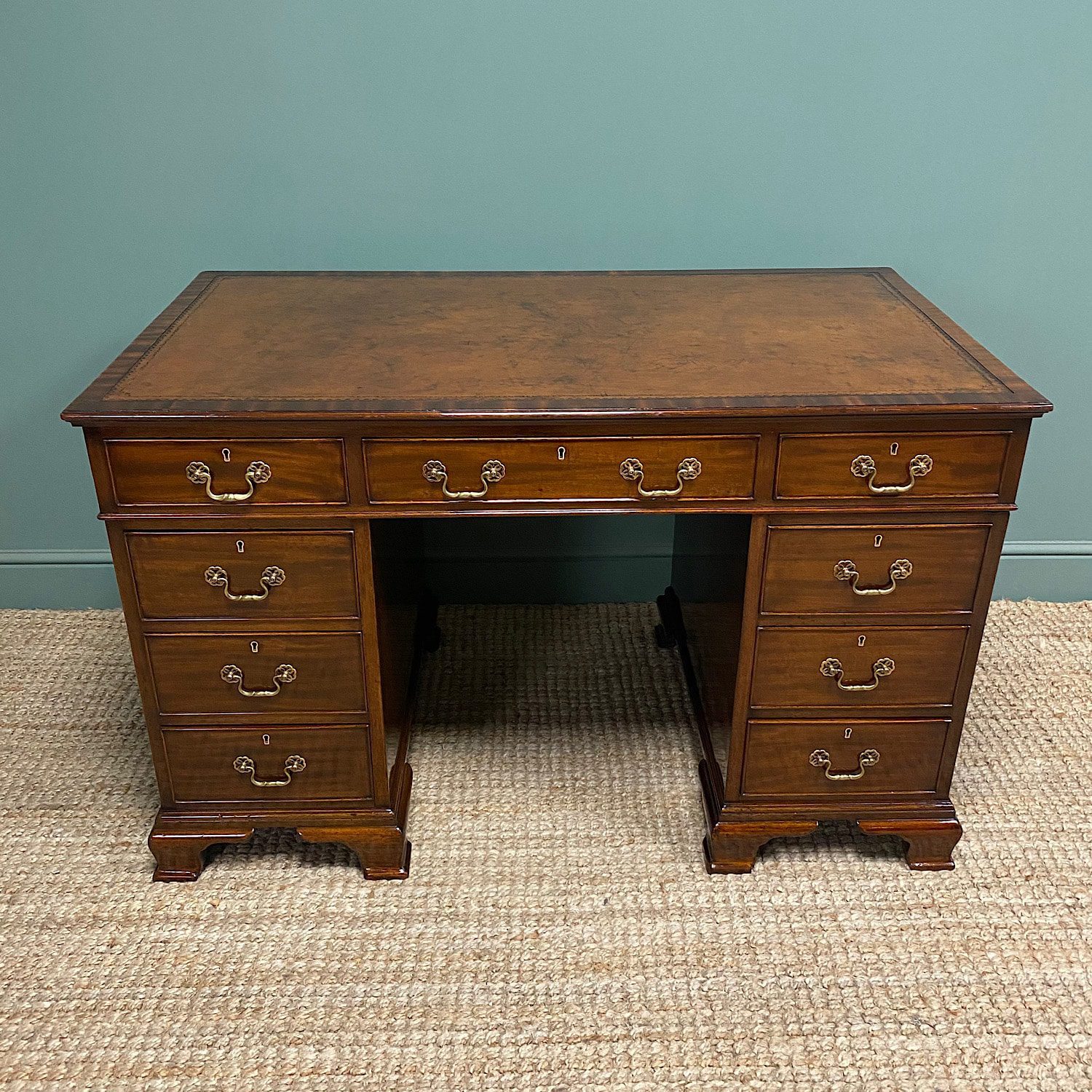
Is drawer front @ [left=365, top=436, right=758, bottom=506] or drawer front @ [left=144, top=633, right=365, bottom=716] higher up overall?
drawer front @ [left=365, top=436, right=758, bottom=506]

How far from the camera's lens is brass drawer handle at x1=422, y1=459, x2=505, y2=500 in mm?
1473

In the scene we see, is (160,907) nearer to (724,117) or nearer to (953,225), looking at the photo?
(724,117)

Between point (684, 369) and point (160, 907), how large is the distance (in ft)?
3.84

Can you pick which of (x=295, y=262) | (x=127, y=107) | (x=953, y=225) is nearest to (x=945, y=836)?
(x=953, y=225)

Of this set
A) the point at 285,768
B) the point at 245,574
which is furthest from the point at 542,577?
the point at 245,574

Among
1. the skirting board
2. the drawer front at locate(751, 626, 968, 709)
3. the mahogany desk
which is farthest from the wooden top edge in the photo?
the skirting board

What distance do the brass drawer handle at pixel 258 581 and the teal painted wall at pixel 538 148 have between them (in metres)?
0.84

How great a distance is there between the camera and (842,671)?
164 cm

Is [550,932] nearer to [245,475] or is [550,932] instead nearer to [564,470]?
[564,470]

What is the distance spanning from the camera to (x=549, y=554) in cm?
245

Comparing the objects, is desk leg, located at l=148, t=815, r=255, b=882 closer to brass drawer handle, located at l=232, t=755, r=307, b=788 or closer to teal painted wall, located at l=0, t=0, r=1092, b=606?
brass drawer handle, located at l=232, t=755, r=307, b=788

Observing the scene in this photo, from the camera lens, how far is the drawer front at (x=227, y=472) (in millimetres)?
1450

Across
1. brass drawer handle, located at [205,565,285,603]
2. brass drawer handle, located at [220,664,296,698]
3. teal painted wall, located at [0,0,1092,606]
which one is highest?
teal painted wall, located at [0,0,1092,606]

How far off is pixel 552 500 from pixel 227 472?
1.47 ft
